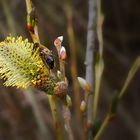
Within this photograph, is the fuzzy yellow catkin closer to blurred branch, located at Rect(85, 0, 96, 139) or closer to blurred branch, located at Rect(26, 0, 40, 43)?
blurred branch, located at Rect(26, 0, 40, 43)

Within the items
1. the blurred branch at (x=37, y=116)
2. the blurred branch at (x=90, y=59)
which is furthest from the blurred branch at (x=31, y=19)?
the blurred branch at (x=37, y=116)

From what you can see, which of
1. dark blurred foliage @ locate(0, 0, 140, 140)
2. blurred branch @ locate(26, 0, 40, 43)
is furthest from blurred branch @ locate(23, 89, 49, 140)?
blurred branch @ locate(26, 0, 40, 43)

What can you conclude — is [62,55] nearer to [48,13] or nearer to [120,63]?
[48,13]

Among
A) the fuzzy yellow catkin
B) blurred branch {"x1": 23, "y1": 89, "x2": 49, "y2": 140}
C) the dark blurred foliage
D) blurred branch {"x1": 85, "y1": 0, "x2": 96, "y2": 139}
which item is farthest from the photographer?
the dark blurred foliage

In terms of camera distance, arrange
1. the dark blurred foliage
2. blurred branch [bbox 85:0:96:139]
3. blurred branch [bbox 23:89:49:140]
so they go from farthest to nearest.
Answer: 1. the dark blurred foliage
2. blurred branch [bbox 23:89:49:140]
3. blurred branch [bbox 85:0:96:139]

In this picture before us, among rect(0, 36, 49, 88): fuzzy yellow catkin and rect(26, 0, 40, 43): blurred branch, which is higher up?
rect(26, 0, 40, 43): blurred branch

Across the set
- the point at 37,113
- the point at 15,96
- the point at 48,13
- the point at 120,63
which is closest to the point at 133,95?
the point at 120,63

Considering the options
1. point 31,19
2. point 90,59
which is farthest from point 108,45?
point 31,19

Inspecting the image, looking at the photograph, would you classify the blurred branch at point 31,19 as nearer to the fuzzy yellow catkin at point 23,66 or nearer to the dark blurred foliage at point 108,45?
the fuzzy yellow catkin at point 23,66

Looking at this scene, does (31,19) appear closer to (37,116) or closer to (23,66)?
(23,66)
